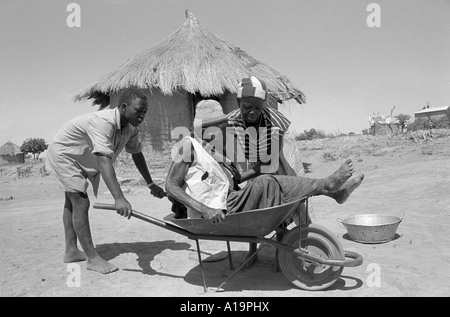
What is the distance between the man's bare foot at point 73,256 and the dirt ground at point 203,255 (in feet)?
0.23

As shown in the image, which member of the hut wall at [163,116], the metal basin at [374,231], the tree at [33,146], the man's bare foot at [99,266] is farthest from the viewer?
the tree at [33,146]

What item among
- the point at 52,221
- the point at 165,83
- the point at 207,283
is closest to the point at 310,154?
the point at 165,83

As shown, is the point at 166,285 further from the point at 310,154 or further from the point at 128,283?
the point at 310,154

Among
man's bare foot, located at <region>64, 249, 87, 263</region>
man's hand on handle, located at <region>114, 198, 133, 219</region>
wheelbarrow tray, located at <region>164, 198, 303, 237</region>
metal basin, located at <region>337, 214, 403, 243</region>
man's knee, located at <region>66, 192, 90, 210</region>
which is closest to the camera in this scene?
wheelbarrow tray, located at <region>164, 198, 303, 237</region>

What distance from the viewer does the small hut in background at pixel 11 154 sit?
27650mm

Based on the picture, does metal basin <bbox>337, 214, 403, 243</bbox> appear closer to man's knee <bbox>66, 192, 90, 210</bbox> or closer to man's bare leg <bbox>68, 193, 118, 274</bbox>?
man's bare leg <bbox>68, 193, 118, 274</bbox>

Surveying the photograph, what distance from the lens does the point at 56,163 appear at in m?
3.47

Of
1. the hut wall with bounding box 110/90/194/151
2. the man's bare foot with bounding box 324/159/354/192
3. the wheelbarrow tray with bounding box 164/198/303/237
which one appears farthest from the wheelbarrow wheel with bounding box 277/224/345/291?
the hut wall with bounding box 110/90/194/151

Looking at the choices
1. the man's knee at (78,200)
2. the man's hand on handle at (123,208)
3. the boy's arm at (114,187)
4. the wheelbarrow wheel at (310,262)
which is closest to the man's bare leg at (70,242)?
the man's knee at (78,200)

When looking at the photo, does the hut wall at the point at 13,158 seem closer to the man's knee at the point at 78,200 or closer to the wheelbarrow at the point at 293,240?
the man's knee at the point at 78,200

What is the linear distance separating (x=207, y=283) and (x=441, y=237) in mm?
2540

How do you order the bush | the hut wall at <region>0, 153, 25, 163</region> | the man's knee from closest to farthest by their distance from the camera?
the man's knee
the hut wall at <region>0, 153, 25, 163</region>
the bush

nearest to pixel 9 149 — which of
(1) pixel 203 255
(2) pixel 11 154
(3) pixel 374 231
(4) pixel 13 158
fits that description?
(2) pixel 11 154

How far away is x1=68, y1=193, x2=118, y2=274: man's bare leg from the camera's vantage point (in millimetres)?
3396
